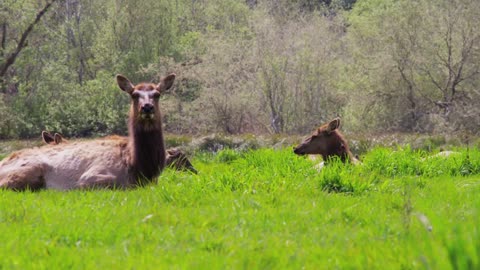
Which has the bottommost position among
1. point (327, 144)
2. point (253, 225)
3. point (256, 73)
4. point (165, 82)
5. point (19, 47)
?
point (256, 73)

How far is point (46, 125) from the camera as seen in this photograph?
106ft

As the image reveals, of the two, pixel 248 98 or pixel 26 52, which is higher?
pixel 26 52

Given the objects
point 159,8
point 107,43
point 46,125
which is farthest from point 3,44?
point 159,8

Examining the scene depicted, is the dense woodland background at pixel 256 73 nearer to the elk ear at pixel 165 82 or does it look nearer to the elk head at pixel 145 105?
the elk ear at pixel 165 82

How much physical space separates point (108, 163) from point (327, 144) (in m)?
5.43

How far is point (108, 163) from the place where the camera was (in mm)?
9859

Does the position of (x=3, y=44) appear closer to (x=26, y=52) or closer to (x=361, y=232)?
(x=26, y=52)

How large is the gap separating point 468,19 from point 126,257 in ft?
99.7

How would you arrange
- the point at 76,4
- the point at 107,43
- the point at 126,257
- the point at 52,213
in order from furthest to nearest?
1. the point at 76,4
2. the point at 107,43
3. the point at 52,213
4. the point at 126,257

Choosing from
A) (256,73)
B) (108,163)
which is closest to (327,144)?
(108,163)

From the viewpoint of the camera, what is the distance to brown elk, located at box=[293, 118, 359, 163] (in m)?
13.3

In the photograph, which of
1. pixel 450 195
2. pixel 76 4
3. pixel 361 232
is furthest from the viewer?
pixel 76 4

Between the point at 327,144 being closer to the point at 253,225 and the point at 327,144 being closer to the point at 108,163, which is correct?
the point at 108,163

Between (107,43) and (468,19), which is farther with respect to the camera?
(107,43)
